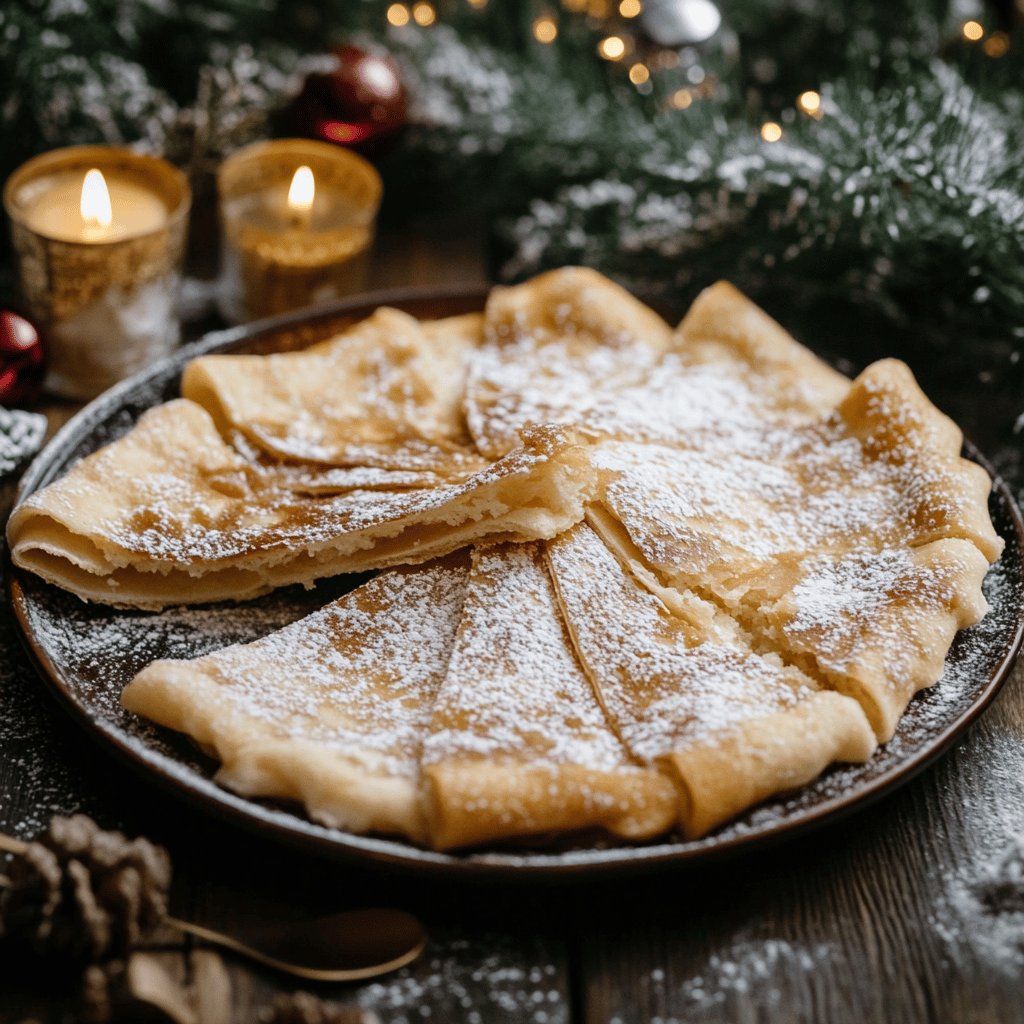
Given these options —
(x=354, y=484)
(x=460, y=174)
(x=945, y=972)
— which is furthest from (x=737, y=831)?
(x=460, y=174)

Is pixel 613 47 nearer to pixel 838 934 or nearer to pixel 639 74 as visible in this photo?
pixel 639 74

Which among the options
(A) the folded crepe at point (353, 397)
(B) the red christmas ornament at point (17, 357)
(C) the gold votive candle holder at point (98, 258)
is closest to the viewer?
(A) the folded crepe at point (353, 397)

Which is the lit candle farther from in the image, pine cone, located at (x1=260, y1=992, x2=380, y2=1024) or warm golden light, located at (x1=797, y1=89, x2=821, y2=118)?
pine cone, located at (x1=260, y1=992, x2=380, y2=1024)

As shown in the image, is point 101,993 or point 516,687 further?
point 516,687

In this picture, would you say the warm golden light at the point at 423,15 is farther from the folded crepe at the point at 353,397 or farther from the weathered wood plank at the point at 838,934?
the weathered wood plank at the point at 838,934

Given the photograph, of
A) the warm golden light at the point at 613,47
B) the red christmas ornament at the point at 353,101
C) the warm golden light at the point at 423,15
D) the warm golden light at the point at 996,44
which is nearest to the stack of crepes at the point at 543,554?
the red christmas ornament at the point at 353,101

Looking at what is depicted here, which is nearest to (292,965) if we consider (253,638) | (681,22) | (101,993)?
(101,993)
